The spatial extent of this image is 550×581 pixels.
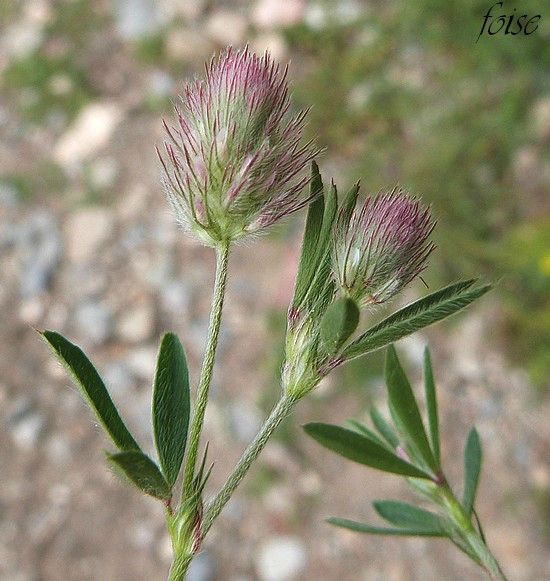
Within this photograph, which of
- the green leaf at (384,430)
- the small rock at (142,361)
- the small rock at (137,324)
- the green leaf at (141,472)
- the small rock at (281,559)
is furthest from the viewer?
the small rock at (137,324)

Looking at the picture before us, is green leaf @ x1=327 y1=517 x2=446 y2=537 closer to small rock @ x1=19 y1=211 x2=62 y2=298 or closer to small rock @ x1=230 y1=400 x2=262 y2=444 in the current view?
small rock @ x1=230 y1=400 x2=262 y2=444

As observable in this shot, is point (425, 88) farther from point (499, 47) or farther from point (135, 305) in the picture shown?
point (135, 305)

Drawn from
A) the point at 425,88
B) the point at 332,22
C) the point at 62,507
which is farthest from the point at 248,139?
the point at 332,22

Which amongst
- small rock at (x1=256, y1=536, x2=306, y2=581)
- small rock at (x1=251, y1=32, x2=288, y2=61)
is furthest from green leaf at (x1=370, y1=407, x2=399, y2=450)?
small rock at (x1=251, y1=32, x2=288, y2=61)

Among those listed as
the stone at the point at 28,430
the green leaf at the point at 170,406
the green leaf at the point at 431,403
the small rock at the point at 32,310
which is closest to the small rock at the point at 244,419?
the stone at the point at 28,430

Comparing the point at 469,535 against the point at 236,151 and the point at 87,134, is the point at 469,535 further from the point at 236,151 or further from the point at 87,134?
the point at 87,134

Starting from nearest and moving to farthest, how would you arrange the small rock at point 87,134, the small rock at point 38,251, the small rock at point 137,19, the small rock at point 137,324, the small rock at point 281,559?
the small rock at point 281,559, the small rock at point 137,324, the small rock at point 38,251, the small rock at point 87,134, the small rock at point 137,19

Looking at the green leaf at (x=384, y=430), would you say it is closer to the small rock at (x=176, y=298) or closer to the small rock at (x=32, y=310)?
the small rock at (x=176, y=298)
